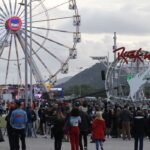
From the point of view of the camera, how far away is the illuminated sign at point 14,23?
53.7 meters

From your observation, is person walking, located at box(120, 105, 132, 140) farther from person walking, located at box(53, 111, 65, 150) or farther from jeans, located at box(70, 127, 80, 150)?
jeans, located at box(70, 127, 80, 150)

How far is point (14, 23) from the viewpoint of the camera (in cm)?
5384

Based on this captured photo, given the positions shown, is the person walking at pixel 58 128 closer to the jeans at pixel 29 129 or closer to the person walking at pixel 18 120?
the person walking at pixel 18 120

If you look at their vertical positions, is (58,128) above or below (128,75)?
below

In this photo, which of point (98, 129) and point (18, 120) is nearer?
point (18, 120)

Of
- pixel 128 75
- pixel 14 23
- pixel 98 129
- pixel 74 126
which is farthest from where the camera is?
pixel 128 75

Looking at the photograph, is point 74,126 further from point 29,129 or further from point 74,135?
point 29,129

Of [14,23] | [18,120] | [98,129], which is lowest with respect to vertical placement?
[98,129]

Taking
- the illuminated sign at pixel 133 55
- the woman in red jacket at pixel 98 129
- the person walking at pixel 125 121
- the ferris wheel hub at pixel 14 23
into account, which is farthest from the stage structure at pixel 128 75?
the woman in red jacket at pixel 98 129

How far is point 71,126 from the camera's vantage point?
20.8m

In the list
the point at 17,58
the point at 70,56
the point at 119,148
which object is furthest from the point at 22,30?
the point at 119,148

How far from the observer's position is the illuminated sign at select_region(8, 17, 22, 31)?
53.7 metres

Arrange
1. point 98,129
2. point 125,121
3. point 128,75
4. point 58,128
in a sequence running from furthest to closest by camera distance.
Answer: point 128,75 < point 125,121 < point 98,129 < point 58,128

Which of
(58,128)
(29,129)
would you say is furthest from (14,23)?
(58,128)
